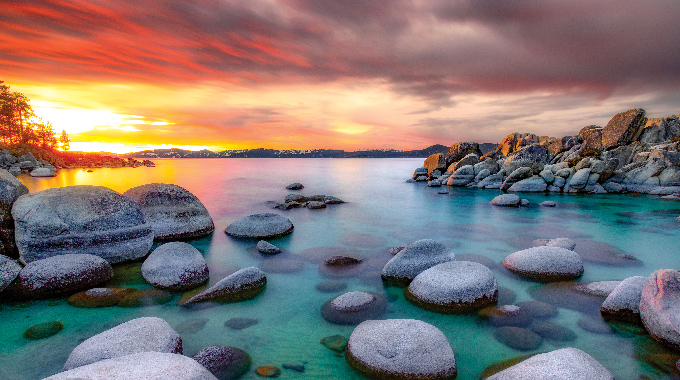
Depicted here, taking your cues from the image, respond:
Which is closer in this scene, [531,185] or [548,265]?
[548,265]

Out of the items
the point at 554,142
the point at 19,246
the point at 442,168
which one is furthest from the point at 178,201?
the point at 554,142

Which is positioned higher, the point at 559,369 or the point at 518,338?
the point at 559,369

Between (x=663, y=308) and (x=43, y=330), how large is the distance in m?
11.5

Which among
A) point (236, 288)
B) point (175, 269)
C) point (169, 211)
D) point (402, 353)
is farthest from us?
point (169, 211)

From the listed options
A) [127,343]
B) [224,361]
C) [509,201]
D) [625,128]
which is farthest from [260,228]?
[625,128]

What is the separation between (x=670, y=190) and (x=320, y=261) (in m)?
31.8

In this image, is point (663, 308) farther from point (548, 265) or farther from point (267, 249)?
point (267, 249)

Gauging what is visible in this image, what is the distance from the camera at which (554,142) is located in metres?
45.8

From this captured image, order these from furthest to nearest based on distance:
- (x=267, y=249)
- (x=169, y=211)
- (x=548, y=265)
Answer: (x=169, y=211) → (x=267, y=249) → (x=548, y=265)

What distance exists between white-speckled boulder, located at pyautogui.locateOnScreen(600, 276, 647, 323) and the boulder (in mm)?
39724

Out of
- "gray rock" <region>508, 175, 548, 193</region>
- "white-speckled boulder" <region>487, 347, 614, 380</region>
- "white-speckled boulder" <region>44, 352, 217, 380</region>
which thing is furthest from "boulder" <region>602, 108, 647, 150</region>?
"white-speckled boulder" <region>44, 352, 217, 380</region>

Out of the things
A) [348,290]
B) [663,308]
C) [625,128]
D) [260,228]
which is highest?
[625,128]

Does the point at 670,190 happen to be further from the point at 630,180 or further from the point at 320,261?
the point at 320,261

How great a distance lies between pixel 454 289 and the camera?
6.65 metres
